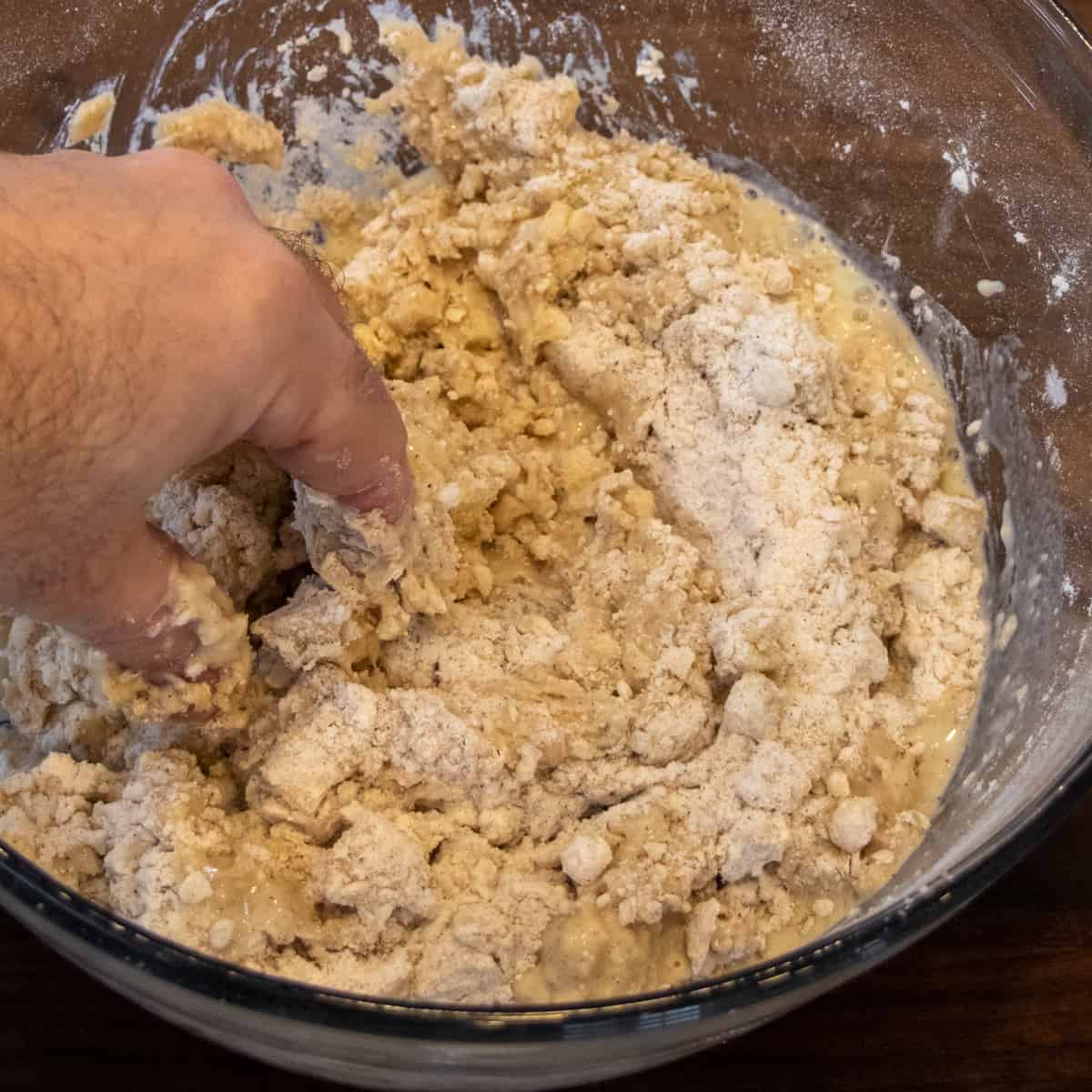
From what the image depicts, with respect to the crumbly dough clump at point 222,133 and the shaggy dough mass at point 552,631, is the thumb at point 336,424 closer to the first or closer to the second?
the shaggy dough mass at point 552,631

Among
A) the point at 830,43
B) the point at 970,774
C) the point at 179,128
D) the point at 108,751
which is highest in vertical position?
the point at 830,43

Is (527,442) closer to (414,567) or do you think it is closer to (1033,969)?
(414,567)

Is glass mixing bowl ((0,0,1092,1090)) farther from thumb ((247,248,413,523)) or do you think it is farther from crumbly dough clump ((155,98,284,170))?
thumb ((247,248,413,523))

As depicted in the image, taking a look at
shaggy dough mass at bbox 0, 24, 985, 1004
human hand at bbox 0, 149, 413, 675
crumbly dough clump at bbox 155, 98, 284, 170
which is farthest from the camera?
crumbly dough clump at bbox 155, 98, 284, 170

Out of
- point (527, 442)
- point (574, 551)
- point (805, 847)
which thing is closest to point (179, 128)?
point (527, 442)

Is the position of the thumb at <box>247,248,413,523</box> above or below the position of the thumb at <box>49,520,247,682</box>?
above

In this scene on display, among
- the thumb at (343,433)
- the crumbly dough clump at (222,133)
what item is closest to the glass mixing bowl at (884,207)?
the crumbly dough clump at (222,133)

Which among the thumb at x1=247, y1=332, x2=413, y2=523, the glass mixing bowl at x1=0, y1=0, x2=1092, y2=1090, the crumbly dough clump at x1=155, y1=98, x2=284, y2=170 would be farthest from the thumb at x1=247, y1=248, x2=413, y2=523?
the crumbly dough clump at x1=155, y1=98, x2=284, y2=170
